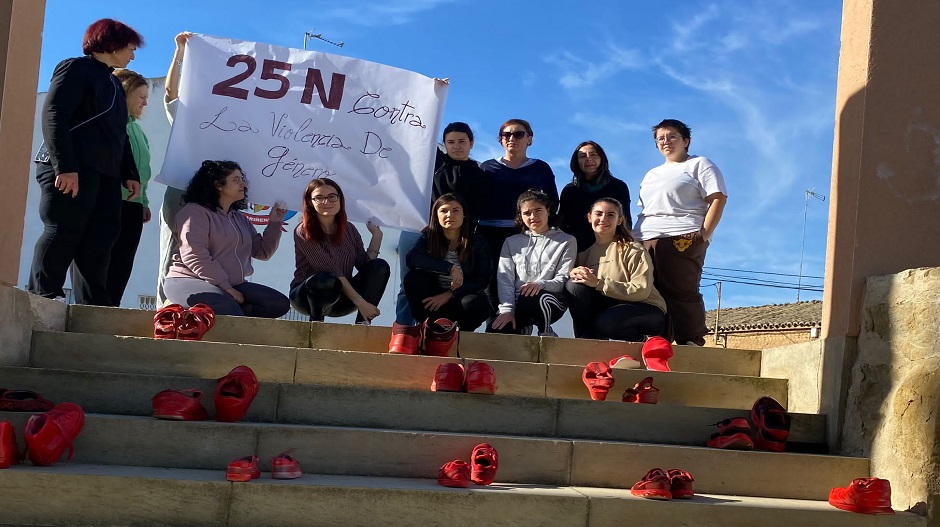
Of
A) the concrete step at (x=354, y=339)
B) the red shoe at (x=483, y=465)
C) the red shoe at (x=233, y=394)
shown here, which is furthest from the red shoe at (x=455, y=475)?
the concrete step at (x=354, y=339)

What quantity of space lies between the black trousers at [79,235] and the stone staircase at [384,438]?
14.2 inches

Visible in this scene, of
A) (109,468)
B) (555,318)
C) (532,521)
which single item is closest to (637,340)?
(555,318)

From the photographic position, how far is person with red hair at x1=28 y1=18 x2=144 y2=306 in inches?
238

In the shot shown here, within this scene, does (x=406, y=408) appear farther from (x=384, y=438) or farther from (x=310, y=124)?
(x=310, y=124)

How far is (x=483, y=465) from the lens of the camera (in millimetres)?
4488

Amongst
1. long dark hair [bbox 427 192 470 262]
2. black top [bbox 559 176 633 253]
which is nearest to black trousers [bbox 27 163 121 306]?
long dark hair [bbox 427 192 470 262]

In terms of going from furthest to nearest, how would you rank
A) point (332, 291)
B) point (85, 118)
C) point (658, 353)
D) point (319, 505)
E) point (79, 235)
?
point (332, 291)
point (85, 118)
point (79, 235)
point (658, 353)
point (319, 505)

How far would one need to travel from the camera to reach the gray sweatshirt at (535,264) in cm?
674

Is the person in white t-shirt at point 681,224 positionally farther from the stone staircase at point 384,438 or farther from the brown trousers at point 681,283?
the stone staircase at point 384,438

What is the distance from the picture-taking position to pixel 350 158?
7.89 metres

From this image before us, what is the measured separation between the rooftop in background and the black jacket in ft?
76.2

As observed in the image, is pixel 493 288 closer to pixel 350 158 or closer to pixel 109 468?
pixel 350 158

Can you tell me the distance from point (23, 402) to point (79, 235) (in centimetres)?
173

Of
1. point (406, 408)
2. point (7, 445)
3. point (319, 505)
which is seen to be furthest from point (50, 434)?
point (406, 408)
